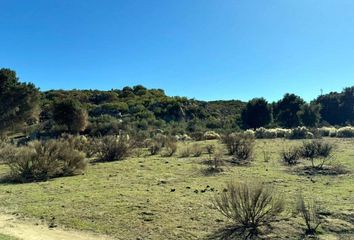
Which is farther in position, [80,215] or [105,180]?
[105,180]

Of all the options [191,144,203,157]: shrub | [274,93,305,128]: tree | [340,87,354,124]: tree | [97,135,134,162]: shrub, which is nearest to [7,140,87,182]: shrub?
[97,135,134,162]: shrub

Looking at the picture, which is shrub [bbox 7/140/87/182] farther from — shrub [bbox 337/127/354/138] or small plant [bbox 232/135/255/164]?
shrub [bbox 337/127/354/138]

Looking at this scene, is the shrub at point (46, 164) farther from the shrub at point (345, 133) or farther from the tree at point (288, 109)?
the tree at point (288, 109)

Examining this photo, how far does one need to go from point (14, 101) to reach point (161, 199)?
26.1 meters

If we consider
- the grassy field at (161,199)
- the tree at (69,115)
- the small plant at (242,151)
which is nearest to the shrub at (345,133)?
the small plant at (242,151)

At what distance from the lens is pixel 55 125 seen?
139 ft

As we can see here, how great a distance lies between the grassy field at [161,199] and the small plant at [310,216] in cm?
17

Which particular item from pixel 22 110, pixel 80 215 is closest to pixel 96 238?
pixel 80 215

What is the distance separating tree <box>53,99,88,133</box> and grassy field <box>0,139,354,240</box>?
23882 millimetres

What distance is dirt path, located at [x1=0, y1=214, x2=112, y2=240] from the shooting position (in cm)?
783

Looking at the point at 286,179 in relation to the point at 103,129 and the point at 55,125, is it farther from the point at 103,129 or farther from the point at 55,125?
the point at 55,125

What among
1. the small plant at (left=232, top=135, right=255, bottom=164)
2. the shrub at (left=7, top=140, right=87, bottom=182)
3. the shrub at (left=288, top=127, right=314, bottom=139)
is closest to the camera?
the shrub at (left=7, top=140, right=87, bottom=182)

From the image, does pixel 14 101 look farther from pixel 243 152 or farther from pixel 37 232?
pixel 37 232

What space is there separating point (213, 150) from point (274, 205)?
1296cm
